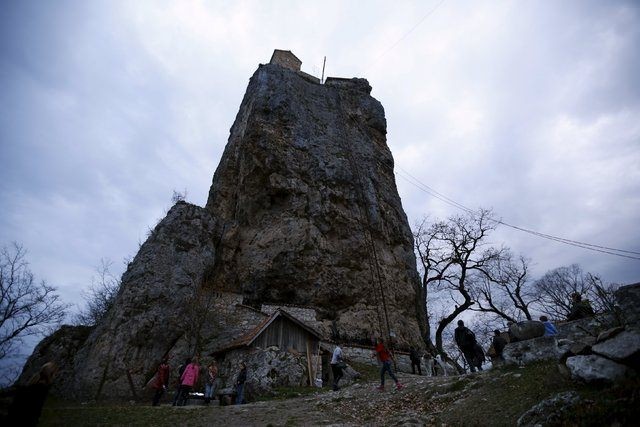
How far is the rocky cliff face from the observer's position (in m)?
16.7

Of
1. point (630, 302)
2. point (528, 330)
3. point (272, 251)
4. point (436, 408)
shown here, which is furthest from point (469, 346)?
point (272, 251)

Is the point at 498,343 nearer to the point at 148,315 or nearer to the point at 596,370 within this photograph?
the point at 596,370

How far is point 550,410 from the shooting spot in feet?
17.7

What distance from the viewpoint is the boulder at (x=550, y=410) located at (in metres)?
5.14

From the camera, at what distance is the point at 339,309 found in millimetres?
22766

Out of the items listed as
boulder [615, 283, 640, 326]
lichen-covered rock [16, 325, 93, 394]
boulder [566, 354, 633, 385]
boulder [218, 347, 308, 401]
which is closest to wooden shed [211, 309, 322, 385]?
boulder [218, 347, 308, 401]

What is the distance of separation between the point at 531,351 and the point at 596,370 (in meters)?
2.94

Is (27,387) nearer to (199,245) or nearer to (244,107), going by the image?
(199,245)

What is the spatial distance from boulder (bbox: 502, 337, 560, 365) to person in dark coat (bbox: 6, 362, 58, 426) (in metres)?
10.5

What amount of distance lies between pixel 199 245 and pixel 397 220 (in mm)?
16911

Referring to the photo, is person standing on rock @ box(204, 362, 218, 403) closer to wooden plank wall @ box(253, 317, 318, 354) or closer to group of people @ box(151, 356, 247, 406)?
group of people @ box(151, 356, 247, 406)

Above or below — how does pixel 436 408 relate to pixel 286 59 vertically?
below

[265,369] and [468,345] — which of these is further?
[265,369]

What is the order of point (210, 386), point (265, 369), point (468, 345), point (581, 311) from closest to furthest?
point (581, 311) → point (468, 345) → point (210, 386) → point (265, 369)
